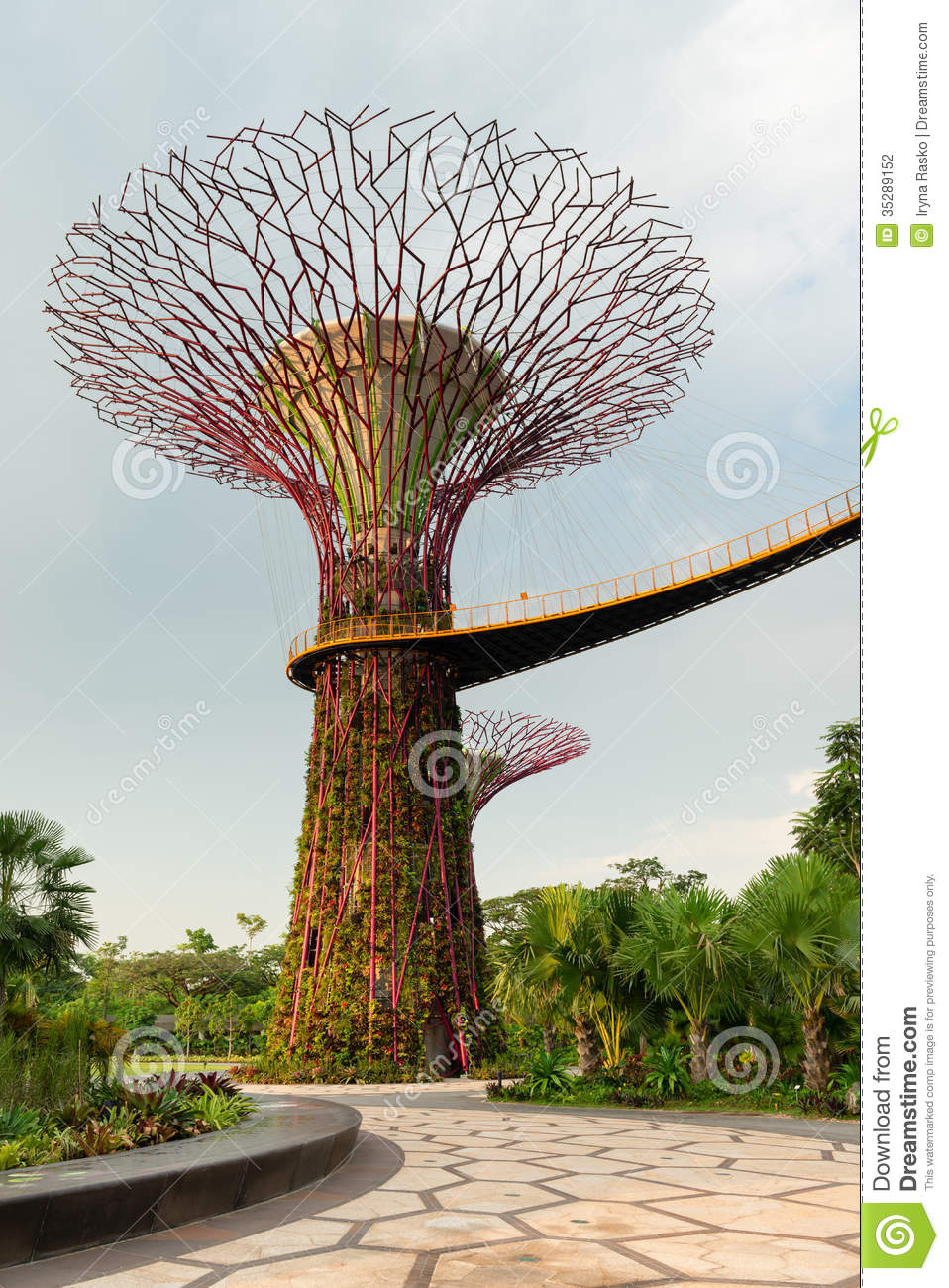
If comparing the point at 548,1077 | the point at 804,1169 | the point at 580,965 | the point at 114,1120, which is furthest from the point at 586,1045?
the point at 114,1120

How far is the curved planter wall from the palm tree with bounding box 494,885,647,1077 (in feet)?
23.0

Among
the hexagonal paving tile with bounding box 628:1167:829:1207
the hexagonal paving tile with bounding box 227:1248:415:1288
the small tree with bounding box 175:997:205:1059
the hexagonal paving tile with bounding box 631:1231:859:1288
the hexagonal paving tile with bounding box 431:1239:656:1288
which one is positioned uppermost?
the hexagonal paving tile with bounding box 631:1231:859:1288

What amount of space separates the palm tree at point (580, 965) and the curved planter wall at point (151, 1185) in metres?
7.01

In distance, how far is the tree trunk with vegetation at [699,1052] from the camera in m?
13.8

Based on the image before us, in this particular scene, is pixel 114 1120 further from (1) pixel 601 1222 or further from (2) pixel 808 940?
(2) pixel 808 940

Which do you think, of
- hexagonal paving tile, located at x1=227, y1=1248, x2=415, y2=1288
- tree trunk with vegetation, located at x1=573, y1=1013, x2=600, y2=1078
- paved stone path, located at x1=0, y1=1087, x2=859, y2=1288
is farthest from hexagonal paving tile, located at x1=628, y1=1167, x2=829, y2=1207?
tree trunk with vegetation, located at x1=573, y1=1013, x2=600, y2=1078

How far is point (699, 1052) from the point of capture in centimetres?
1383

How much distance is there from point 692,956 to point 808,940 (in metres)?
1.57

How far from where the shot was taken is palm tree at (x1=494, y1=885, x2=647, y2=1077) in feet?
47.6

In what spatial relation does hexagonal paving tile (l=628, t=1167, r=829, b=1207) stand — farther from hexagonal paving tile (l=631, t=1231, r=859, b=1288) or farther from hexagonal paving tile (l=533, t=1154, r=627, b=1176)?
hexagonal paving tile (l=631, t=1231, r=859, b=1288)

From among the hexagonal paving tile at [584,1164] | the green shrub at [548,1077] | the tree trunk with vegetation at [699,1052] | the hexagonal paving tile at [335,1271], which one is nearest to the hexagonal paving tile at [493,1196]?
the hexagonal paving tile at [584,1164]

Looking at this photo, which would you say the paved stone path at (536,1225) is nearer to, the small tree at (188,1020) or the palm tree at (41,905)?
the palm tree at (41,905)

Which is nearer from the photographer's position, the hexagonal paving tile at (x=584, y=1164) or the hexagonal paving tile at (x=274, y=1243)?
the hexagonal paving tile at (x=274, y=1243)

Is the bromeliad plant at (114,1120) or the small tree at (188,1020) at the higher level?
the bromeliad plant at (114,1120)
